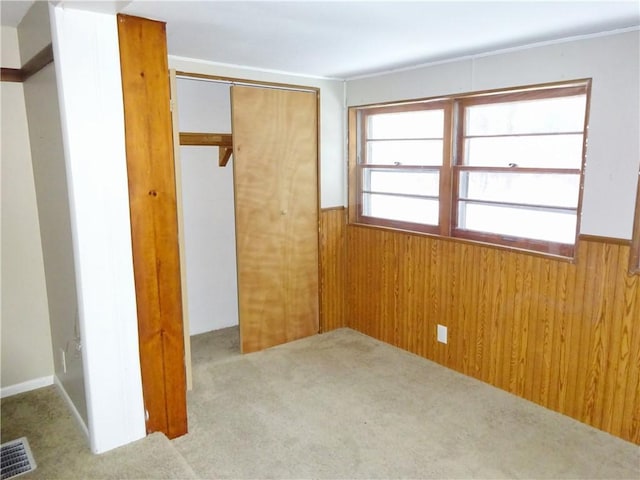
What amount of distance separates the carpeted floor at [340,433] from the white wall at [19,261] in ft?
0.58

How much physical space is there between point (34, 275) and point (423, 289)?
2590 mm

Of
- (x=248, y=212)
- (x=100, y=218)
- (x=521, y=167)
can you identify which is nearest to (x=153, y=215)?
(x=100, y=218)

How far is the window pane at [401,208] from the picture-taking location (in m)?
3.51

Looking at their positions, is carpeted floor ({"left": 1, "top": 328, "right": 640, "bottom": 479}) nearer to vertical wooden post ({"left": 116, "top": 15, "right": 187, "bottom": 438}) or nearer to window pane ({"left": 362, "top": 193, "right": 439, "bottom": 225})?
vertical wooden post ({"left": 116, "top": 15, "right": 187, "bottom": 438})

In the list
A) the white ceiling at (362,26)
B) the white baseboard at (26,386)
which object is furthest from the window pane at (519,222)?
the white baseboard at (26,386)

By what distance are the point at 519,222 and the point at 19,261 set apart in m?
3.02

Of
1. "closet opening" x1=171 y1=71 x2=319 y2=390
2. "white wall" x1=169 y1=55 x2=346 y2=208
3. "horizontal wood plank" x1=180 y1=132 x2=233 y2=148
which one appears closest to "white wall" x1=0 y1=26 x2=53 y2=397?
"closet opening" x1=171 y1=71 x2=319 y2=390

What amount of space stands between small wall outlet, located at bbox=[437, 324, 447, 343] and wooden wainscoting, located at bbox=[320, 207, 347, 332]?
1032 mm

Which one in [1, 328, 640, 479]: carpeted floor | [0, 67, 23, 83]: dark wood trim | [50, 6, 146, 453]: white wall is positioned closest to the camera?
[50, 6, 146, 453]: white wall

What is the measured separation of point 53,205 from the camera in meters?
2.34

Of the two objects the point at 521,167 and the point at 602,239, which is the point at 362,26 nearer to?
the point at 521,167

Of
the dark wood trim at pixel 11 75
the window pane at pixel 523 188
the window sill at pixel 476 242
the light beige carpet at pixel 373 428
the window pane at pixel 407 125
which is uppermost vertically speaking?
the dark wood trim at pixel 11 75

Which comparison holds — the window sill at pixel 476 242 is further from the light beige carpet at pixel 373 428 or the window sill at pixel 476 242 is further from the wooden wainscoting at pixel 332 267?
the light beige carpet at pixel 373 428

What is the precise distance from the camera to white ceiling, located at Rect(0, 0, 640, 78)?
6.44 ft
